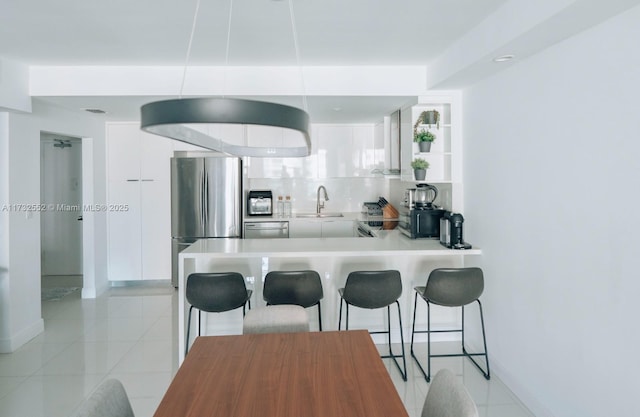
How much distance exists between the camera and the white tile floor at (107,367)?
→ 2918mm

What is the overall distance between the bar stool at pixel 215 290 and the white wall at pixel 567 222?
79.9 inches

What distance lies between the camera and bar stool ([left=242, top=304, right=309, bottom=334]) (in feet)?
7.82

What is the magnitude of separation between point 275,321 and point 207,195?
352 cm

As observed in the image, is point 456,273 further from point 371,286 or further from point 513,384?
point 513,384

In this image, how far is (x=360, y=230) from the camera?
18.2ft

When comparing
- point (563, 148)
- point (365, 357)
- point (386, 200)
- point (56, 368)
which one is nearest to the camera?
point (365, 357)

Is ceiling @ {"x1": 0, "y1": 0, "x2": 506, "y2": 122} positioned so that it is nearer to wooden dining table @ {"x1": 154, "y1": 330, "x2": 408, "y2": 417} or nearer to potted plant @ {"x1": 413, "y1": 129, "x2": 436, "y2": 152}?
potted plant @ {"x1": 413, "y1": 129, "x2": 436, "y2": 152}

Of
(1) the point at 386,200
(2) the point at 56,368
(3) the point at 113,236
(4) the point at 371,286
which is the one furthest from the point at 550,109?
(3) the point at 113,236

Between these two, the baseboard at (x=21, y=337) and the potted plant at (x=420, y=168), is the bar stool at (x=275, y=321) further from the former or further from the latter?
the baseboard at (x=21, y=337)

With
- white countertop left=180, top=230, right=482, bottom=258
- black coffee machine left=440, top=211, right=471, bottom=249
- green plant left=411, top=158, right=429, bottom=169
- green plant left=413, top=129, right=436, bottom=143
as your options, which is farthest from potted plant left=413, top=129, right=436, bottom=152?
white countertop left=180, top=230, right=482, bottom=258

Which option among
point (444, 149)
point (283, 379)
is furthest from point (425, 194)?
point (283, 379)

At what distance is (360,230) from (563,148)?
10.7 feet

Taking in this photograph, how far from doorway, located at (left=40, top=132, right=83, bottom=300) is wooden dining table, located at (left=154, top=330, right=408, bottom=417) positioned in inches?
222

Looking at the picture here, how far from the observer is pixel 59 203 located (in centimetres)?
670
